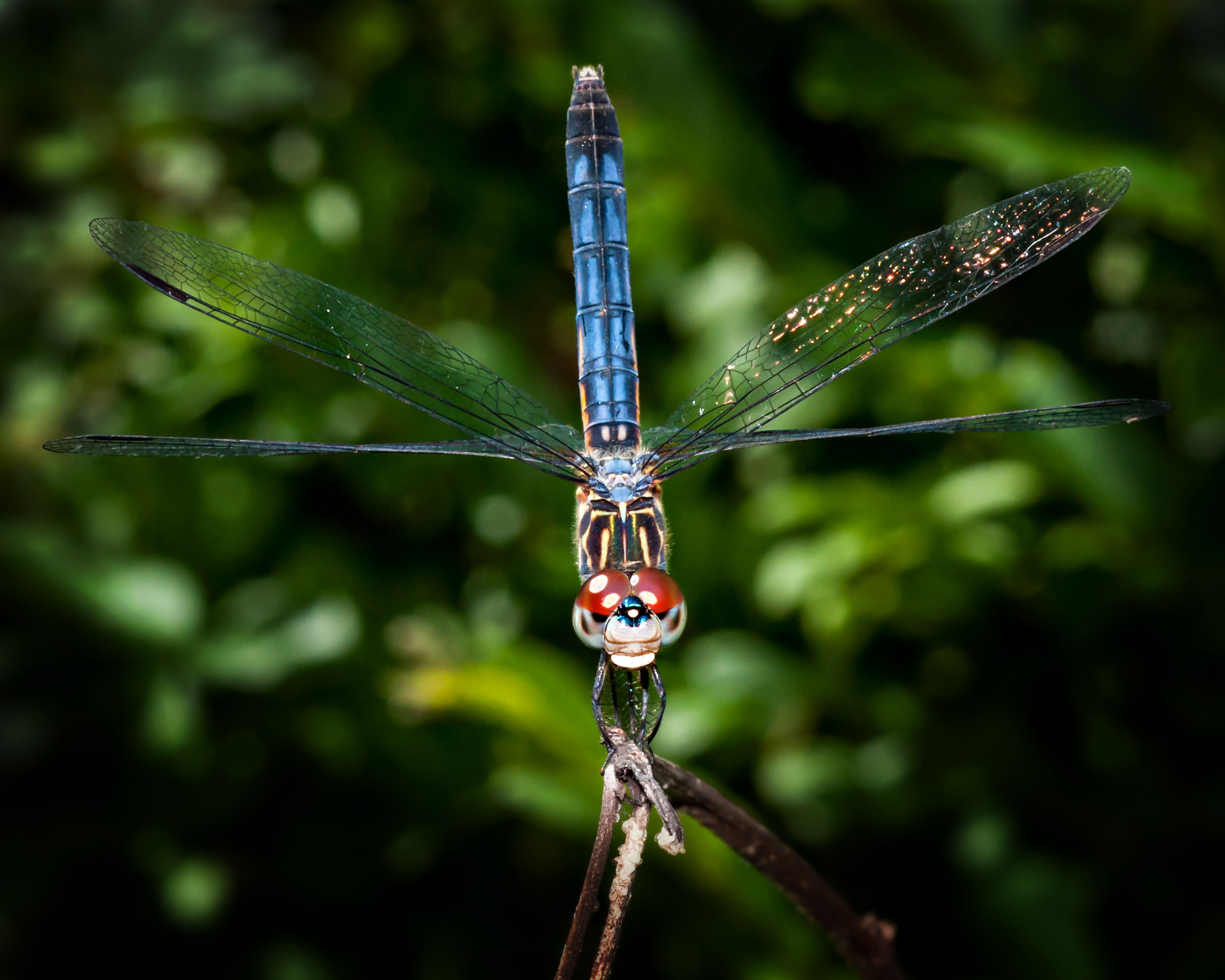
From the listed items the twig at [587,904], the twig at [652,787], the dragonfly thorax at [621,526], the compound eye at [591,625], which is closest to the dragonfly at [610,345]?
the dragonfly thorax at [621,526]

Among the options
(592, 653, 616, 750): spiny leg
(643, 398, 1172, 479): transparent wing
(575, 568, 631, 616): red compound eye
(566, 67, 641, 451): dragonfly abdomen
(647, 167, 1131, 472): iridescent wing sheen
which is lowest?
(592, 653, 616, 750): spiny leg

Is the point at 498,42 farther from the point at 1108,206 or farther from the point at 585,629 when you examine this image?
the point at 585,629

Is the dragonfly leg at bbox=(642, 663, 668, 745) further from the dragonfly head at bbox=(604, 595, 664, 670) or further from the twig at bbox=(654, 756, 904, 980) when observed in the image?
the twig at bbox=(654, 756, 904, 980)

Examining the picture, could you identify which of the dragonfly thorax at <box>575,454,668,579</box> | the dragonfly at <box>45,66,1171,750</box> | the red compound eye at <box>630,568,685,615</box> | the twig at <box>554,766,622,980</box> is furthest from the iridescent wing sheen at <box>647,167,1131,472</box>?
the twig at <box>554,766,622,980</box>

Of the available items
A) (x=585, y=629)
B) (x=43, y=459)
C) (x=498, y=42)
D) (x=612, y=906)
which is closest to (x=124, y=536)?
(x=43, y=459)

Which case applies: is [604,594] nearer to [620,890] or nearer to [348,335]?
[620,890]

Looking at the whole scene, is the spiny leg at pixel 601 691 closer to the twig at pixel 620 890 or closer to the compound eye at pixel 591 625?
the compound eye at pixel 591 625
